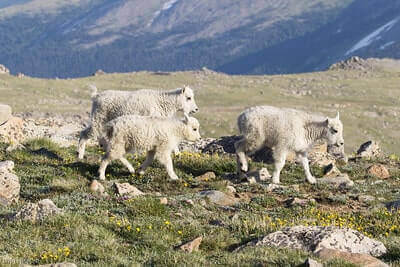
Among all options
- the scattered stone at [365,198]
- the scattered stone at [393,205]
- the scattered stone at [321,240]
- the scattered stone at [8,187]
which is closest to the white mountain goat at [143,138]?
the scattered stone at [8,187]

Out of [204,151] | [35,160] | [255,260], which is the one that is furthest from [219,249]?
[204,151]

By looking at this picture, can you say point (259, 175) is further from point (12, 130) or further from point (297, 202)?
point (12, 130)

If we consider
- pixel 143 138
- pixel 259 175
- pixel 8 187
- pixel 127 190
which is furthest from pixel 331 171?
pixel 8 187

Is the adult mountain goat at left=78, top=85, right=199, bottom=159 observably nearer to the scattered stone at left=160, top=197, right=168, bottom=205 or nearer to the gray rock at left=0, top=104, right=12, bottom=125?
the gray rock at left=0, top=104, right=12, bottom=125

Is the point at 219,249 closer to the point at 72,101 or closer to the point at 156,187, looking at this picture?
the point at 156,187

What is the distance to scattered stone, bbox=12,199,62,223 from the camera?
1120 cm

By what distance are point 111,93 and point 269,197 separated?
765 centimetres

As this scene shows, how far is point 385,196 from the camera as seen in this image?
16516 mm

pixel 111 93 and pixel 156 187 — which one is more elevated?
pixel 111 93

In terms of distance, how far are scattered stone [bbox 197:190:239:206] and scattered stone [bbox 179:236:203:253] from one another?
12.2ft

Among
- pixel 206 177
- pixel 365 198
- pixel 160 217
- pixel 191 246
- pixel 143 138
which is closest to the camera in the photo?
pixel 191 246

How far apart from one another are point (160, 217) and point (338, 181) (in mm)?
7067

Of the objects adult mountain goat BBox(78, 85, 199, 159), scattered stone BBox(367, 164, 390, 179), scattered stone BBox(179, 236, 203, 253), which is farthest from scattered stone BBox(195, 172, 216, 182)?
scattered stone BBox(179, 236, 203, 253)

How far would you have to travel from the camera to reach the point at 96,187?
1446 cm
